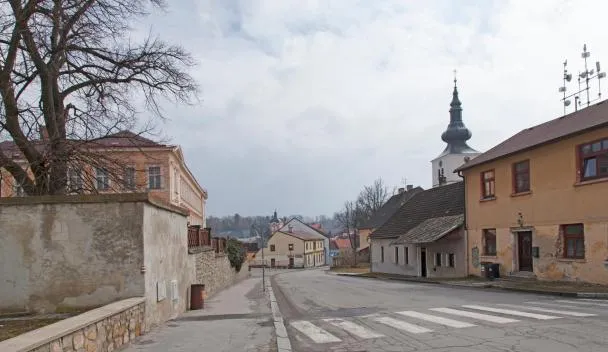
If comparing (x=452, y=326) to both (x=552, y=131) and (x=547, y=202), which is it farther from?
(x=552, y=131)

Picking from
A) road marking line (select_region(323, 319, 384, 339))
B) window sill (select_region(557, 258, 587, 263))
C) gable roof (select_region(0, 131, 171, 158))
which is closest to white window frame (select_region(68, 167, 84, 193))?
gable roof (select_region(0, 131, 171, 158))

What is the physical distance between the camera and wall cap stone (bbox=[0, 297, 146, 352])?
6.33 m

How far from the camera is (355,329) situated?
1212 centimetres

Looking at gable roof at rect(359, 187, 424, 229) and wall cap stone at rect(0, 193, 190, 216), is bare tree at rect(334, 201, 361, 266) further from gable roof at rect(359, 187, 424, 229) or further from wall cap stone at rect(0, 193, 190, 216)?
wall cap stone at rect(0, 193, 190, 216)

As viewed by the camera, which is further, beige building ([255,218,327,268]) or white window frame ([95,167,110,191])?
beige building ([255,218,327,268])

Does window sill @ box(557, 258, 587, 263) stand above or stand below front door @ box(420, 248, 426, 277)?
above

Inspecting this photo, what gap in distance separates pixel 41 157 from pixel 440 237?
81.3 ft

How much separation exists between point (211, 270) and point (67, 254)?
15.2m

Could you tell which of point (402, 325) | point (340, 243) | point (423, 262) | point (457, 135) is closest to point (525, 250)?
point (423, 262)

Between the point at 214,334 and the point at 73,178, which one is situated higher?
the point at 73,178

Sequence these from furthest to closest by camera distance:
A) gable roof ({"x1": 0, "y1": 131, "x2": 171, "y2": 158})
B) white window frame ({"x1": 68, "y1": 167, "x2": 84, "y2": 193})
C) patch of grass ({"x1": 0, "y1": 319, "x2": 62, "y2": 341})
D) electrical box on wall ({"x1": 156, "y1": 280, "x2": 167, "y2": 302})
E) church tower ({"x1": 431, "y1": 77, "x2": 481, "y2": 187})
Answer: church tower ({"x1": 431, "y1": 77, "x2": 481, "y2": 187}) < gable roof ({"x1": 0, "y1": 131, "x2": 171, "y2": 158}) < white window frame ({"x1": 68, "y1": 167, "x2": 84, "y2": 193}) < electrical box on wall ({"x1": 156, "y1": 280, "x2": 167, "y2": 302}) < patch of grass ({"x1": 0, "y1": 319, "x2": 62, "y2": 341})

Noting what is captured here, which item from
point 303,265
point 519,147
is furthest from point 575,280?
point 303,265

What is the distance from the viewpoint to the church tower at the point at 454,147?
6981 centimetres

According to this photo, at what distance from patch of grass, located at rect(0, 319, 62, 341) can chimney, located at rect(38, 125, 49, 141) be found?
339 inches
